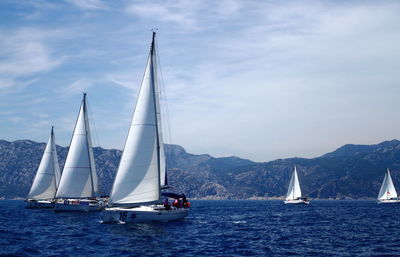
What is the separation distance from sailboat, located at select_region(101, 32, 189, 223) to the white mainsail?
26.5m

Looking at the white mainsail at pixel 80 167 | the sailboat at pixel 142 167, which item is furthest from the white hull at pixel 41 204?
Answer: the sailboat at pixel 142 167

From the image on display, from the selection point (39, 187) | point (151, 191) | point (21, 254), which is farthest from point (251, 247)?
point (39, 187)

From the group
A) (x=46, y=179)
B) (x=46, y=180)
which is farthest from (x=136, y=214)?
(x=46, y=180)

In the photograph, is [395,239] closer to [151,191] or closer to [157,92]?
[151,191]

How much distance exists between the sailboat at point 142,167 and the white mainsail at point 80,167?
1045 inches

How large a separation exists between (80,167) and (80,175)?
1.42 meters

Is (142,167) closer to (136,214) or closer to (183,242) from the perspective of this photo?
(136,214)

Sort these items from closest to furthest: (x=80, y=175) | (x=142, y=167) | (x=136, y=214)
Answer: (x=136, y=214) → (x=142, y=167) → (x=80, y=175)

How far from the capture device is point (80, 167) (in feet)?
239

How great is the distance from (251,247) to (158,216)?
51.6ft

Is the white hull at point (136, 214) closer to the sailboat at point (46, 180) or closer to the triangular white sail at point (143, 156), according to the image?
the triangular white sail at point (143, 156)

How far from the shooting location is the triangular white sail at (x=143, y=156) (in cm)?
4659

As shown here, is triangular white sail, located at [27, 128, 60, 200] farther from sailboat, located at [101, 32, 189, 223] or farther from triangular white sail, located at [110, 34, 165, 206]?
triangular white sail, located at [110, 34, 165, 206]

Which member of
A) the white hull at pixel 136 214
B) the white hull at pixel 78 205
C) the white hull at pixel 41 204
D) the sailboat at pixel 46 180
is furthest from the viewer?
the white hull at pixel 41 204
